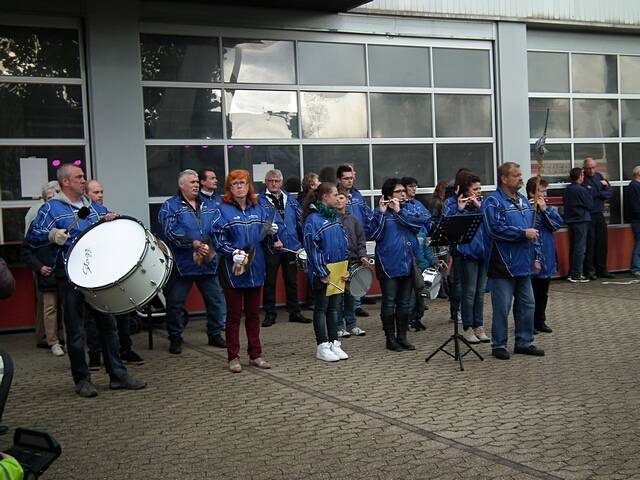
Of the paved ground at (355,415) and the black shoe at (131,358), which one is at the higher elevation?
the black shoe at (131,358)

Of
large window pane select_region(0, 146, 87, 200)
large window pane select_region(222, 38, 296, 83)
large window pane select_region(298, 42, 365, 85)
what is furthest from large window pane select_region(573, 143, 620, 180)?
large window pane select_region(0, 146, 87, 200)

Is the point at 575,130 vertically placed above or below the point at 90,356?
above

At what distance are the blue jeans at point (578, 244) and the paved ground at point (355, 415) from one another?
17.2 feet

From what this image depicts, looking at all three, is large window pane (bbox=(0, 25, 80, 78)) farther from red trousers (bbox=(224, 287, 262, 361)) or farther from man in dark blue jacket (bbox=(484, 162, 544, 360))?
man in dark blue jacket (bbox=(484, 162, 544, 360))

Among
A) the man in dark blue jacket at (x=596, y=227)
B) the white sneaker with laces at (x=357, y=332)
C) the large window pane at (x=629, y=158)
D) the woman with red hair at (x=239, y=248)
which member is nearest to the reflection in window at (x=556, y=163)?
the man in dark blue jacket at (x=596, y=227)

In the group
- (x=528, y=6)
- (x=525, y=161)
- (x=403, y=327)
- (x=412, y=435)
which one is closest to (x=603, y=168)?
(x=525, y=161)

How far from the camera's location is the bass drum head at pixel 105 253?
661cm

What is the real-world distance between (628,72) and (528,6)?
2.94 m

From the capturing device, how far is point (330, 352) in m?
8.29

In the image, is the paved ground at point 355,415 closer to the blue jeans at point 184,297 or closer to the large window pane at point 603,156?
the blue jeans at point 184,297

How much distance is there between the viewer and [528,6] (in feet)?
48.7

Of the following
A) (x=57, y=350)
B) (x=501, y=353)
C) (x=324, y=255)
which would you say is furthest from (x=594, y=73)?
(x=57, y=350)

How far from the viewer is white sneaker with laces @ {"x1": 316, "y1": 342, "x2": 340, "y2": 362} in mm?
8258

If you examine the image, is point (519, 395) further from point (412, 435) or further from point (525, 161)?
point (525, 161)
